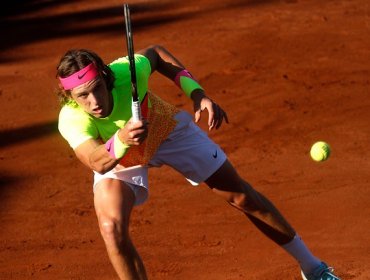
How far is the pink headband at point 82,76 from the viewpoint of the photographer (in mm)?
5426

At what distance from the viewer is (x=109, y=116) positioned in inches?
225

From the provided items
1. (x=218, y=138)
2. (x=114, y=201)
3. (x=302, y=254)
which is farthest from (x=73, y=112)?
(x=218, y=138)

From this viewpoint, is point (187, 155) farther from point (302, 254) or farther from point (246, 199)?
point (302, 254)

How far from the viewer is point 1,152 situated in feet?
30.9

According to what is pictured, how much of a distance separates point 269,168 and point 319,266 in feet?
7.32

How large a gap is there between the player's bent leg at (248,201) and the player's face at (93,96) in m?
1.08

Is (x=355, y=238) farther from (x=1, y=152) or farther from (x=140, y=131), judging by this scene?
(x=1, y=152)

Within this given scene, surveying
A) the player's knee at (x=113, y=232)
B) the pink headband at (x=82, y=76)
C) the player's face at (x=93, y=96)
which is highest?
the pink headband at (x=82, y=76)

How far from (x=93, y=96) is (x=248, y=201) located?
147 cm

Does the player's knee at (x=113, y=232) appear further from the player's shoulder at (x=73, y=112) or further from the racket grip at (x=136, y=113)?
the racket grip at (x=136, y=113)

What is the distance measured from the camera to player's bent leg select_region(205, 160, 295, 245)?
617cm

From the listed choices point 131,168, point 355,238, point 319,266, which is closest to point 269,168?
point 355,238

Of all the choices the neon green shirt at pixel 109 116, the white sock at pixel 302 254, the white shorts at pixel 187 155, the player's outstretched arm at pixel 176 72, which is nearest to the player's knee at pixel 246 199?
the white shorts at pixel 187 155

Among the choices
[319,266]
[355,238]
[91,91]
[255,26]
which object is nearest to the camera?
[91,91]
